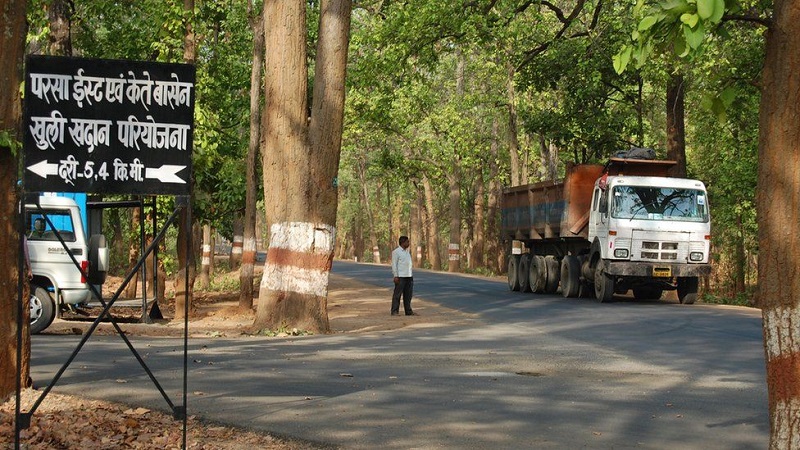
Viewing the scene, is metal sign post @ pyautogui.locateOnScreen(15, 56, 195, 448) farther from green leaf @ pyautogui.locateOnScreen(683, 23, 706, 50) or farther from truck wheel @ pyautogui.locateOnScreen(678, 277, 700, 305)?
truck wheel @ pyautogui.locateOnScreen(678, 277, 700, 305)

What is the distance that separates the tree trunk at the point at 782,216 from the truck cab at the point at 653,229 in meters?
19.9

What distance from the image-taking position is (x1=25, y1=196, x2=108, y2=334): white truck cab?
61.5 feet

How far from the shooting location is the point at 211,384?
11586 millimetres

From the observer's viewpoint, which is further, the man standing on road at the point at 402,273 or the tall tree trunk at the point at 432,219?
the tall tree trunk at the point at 432,219

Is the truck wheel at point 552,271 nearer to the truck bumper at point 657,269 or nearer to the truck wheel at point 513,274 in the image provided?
the truck wheel at point 513,274

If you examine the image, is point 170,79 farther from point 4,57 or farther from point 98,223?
point 98,223

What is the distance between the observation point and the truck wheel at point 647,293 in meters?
30.2

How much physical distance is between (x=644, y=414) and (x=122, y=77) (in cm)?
547

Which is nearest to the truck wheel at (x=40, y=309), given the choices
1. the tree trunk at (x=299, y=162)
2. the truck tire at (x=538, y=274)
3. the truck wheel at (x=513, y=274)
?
the tree trunk at (x=299, y=162)

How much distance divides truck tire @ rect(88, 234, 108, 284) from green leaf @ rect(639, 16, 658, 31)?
15.6 m

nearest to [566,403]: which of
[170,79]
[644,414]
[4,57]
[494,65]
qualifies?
[644,414]

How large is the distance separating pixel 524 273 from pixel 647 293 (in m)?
4.26

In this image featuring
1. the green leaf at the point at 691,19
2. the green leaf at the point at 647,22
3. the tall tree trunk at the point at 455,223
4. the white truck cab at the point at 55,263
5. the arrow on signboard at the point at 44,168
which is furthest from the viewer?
Answer: the tall tree trunk at the point at 455,223

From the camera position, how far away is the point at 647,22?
5801 mm
